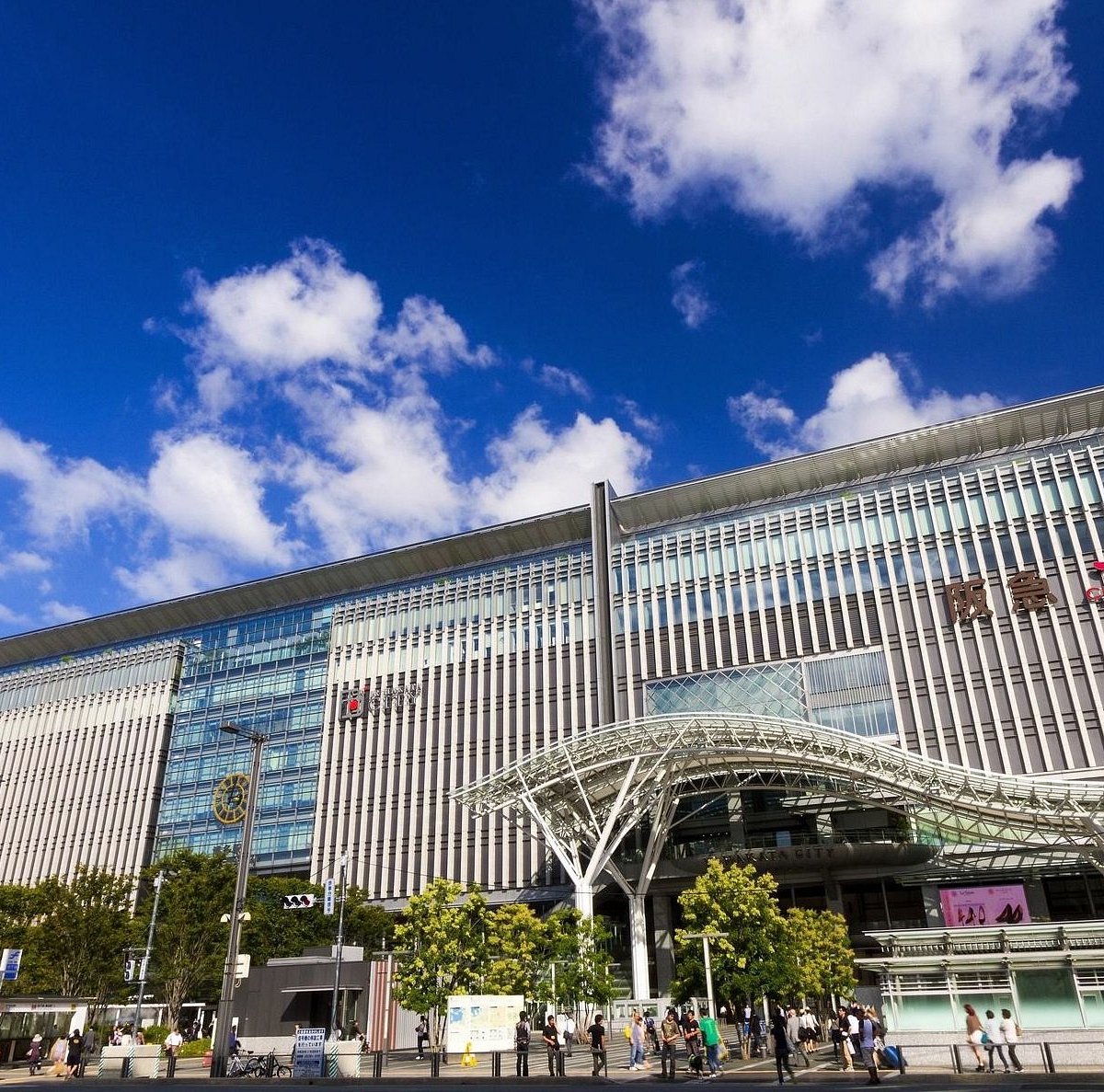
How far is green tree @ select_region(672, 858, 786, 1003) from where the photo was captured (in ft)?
107

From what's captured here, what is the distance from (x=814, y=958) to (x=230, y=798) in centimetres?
5245

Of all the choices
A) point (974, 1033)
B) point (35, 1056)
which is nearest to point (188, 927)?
point (35, 1056)

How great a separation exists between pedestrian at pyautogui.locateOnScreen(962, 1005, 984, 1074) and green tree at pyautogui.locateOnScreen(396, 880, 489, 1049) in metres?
18.3

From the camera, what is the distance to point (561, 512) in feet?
234

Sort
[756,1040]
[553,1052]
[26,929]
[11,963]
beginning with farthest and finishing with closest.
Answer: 1. [26,929]
2. [756,1040]
3. [11,963]
4. [553,1052]

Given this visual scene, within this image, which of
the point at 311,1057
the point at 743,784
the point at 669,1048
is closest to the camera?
the point at 669,1048

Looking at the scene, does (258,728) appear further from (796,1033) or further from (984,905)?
(796,1033)

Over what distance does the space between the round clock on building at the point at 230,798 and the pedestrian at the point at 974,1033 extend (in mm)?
62163

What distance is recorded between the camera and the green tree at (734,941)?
32500 mm

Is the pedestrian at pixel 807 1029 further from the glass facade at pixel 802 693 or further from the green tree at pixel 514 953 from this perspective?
the glass facade at pixel 802 693

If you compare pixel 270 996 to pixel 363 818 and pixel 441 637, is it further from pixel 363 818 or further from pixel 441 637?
pixel 441 637

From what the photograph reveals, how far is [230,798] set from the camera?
2945 inches

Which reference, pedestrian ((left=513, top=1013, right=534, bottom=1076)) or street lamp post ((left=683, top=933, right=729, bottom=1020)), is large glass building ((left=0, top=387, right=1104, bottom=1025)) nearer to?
street lamp post ((left=683, top=933, right=729, bottom=1020))

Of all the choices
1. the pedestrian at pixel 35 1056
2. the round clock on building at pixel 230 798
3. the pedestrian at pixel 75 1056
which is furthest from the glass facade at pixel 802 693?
the round clock on building at pixel 230 798
